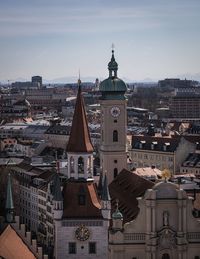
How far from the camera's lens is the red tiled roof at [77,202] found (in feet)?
232

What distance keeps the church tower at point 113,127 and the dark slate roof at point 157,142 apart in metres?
53.5

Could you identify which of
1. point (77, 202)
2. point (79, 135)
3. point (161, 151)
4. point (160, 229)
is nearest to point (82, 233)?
point (77, 202)

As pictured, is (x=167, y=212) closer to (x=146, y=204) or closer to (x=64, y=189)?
(x=146, y=204)

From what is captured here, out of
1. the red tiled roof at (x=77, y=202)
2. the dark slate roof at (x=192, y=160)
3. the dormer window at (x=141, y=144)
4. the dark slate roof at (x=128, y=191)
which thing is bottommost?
the dark slate roof at (x=192, y=160)

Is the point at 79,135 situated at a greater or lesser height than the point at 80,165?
greater

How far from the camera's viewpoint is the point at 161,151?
16338 centimetres

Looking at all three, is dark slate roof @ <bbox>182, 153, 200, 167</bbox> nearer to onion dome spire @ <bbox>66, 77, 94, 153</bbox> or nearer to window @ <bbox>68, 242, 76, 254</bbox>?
onion dome spire @ <bbox>66, 77, 94, 153</bbox>

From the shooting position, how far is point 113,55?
363ft

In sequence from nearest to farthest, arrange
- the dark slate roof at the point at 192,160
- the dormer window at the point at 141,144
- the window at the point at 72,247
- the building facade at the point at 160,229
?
the window at the point at 72,247
the building facade at the point at 160,229
the dark slate roof at the point at 192,160
the dormer window at the point at 141,144

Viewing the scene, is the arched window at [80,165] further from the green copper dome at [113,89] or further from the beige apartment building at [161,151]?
the beige apartment building at [161,151]

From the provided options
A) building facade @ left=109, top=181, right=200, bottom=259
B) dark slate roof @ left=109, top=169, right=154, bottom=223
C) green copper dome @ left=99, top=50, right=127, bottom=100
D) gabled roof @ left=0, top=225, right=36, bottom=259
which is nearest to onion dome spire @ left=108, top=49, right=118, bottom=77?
green copper dome @ left=99, top=50, right=127, bottom=100

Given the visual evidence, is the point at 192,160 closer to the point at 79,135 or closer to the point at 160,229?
the point at 160,229

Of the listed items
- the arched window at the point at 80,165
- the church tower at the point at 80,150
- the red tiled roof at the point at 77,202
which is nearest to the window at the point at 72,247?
the red tiled roof at the point at 77,202

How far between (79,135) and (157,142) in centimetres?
9565
